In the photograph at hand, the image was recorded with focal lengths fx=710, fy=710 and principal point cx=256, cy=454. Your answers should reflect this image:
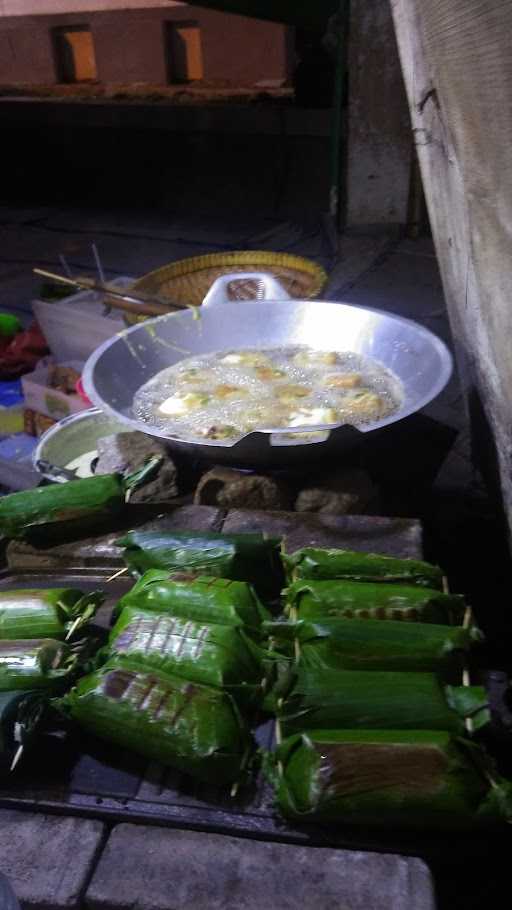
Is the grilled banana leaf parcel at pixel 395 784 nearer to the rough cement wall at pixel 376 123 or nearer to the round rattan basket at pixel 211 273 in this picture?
the round rattan basket at pixel 211 273

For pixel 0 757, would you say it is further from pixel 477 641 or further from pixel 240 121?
pixel 240 121

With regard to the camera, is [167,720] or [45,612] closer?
[167,720]

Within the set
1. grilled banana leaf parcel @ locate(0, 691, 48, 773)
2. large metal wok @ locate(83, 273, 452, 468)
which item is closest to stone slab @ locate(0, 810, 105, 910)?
grilled banana leaf parcel @ locate(0, 691, 48, 773)

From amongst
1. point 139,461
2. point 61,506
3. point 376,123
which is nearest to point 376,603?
point 61,506

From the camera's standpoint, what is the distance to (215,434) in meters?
2.61

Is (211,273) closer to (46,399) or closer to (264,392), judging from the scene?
(46,399)

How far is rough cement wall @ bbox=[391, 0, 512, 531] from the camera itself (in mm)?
1538

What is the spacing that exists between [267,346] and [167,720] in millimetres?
2143

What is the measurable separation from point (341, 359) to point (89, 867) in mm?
2298

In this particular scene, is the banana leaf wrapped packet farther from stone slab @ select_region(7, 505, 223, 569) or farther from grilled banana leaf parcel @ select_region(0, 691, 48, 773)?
stone slab @ select_region(7, 505, 223, 569)

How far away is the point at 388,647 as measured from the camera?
1766 mm

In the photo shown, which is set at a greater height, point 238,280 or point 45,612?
point 238,280

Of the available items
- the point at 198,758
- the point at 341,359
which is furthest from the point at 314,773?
the point at 341,359

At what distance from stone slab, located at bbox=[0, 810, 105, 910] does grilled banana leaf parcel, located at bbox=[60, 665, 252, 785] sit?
0.68ft
